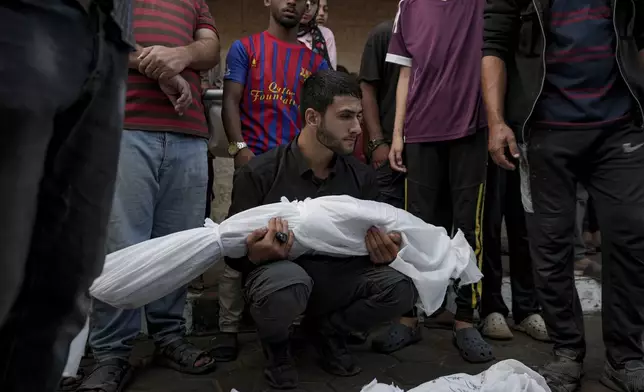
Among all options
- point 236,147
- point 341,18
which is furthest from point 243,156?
point 341,18

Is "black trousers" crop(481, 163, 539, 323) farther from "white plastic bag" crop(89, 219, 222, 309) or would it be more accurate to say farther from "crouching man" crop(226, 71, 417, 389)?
"white plastic bag" crop(89, 219, 222, 309)

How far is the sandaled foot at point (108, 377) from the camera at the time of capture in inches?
88.7

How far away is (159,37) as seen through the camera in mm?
2475

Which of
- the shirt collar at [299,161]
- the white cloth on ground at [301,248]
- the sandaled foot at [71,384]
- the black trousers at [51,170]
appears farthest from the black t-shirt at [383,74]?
the black trousers at [51,170]

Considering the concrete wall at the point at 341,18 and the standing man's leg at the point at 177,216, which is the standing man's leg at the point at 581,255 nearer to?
the standing man's leg at the point at 177,216

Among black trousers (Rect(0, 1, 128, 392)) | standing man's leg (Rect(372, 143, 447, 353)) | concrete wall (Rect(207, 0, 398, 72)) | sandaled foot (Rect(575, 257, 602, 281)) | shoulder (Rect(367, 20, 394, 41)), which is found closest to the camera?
black trousers (Rect(0, 1, 128, 392))

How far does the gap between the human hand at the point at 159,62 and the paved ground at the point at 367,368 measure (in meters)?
1.26

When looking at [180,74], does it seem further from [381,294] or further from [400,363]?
[400,363]

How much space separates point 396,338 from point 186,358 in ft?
3.39

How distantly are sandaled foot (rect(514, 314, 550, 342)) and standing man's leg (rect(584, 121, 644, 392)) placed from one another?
0.69 meters

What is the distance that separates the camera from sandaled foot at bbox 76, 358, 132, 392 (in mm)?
2254

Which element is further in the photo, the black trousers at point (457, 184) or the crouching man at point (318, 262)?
the black trousers at point (457, 184)

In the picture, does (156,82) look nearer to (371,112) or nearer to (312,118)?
(312,118)

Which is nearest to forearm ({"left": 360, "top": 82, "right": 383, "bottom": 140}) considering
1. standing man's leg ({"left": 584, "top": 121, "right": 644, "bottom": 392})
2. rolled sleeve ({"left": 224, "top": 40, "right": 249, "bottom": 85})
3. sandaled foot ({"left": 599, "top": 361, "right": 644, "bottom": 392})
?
rolled sleeve ({"left": 224, "top": 40, "right": 249, "bottom": 85})
